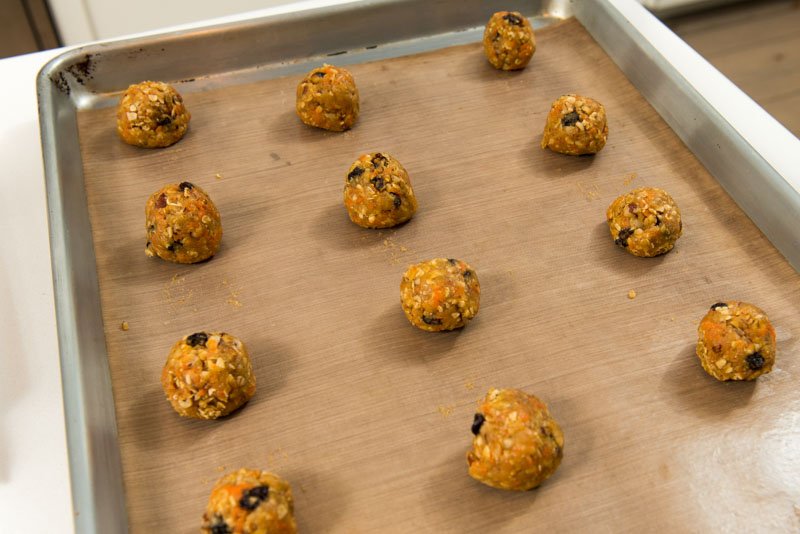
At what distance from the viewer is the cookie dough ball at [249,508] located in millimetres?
1165

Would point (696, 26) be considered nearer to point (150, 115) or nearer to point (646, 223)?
point (646, 223)

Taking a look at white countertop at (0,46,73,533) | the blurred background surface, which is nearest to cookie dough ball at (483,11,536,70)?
white countertop at (0,46,73,533)

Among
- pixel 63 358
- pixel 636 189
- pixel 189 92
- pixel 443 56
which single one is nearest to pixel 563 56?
pixel 443 56

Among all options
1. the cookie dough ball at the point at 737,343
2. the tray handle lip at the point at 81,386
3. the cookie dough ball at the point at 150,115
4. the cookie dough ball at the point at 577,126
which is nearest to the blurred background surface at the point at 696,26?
the cookie dough ball at the point at 150,115

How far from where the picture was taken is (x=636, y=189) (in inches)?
67.9

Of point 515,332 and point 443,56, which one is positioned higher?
point 443,56

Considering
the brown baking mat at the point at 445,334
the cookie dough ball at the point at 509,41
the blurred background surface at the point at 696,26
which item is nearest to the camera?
the brown baking mat at the point at 445,334

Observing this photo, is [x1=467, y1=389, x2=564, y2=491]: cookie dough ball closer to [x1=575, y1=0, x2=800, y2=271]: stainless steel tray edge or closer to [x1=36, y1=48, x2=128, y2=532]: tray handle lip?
[x1=36, y1=48, x2=128, y2=532]: tray handle lip

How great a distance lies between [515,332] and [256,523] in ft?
2.09

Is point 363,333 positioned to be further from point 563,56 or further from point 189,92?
point 563,56

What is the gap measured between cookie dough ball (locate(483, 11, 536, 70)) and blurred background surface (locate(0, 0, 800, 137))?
1441 mm

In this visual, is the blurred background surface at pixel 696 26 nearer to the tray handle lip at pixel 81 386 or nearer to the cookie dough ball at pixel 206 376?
the tray handle lip at pixel 81 386

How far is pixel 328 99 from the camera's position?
1853mm

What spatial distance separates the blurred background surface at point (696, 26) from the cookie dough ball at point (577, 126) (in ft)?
5.59
